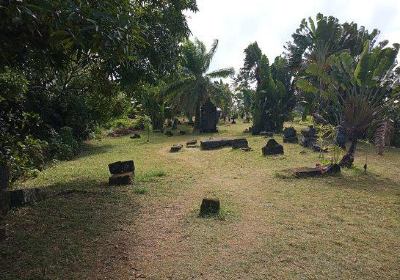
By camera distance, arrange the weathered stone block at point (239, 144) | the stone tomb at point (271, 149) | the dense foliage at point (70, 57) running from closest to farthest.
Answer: the dense foliage at point (70, 57) → the stone tomb at point (271, 149) → the weathered stone block at point (239, 144)

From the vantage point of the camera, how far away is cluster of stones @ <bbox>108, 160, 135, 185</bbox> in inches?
282

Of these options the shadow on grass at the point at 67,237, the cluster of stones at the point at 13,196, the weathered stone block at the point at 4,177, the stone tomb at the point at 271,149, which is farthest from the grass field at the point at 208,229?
the stone tomb at the point at 271,149

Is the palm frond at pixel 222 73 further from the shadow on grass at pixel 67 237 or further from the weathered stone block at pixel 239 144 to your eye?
the shadow on grass at pixel 67 237

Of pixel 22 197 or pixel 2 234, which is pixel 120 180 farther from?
pixel 2 234

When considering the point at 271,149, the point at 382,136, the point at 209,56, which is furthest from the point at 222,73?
the point at 382,136

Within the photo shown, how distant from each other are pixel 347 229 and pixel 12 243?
4993 millimetres

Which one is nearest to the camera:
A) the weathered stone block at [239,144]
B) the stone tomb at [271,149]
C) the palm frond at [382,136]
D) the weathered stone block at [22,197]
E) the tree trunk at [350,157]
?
the weathered stone block at [22,197]

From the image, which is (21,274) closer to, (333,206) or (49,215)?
(49,215)

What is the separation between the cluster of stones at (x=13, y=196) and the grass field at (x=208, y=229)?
0.54 feet

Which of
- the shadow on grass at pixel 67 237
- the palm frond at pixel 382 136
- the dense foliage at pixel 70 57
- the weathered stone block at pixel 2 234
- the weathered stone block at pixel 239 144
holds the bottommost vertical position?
the shadow on grass at pixel 67 237

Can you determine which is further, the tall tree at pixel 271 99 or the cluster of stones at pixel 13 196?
the tall tree at pixel 271 99

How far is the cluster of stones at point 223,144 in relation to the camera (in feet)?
43.5

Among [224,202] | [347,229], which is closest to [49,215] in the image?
[224,202]

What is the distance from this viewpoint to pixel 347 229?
4.53 metres
